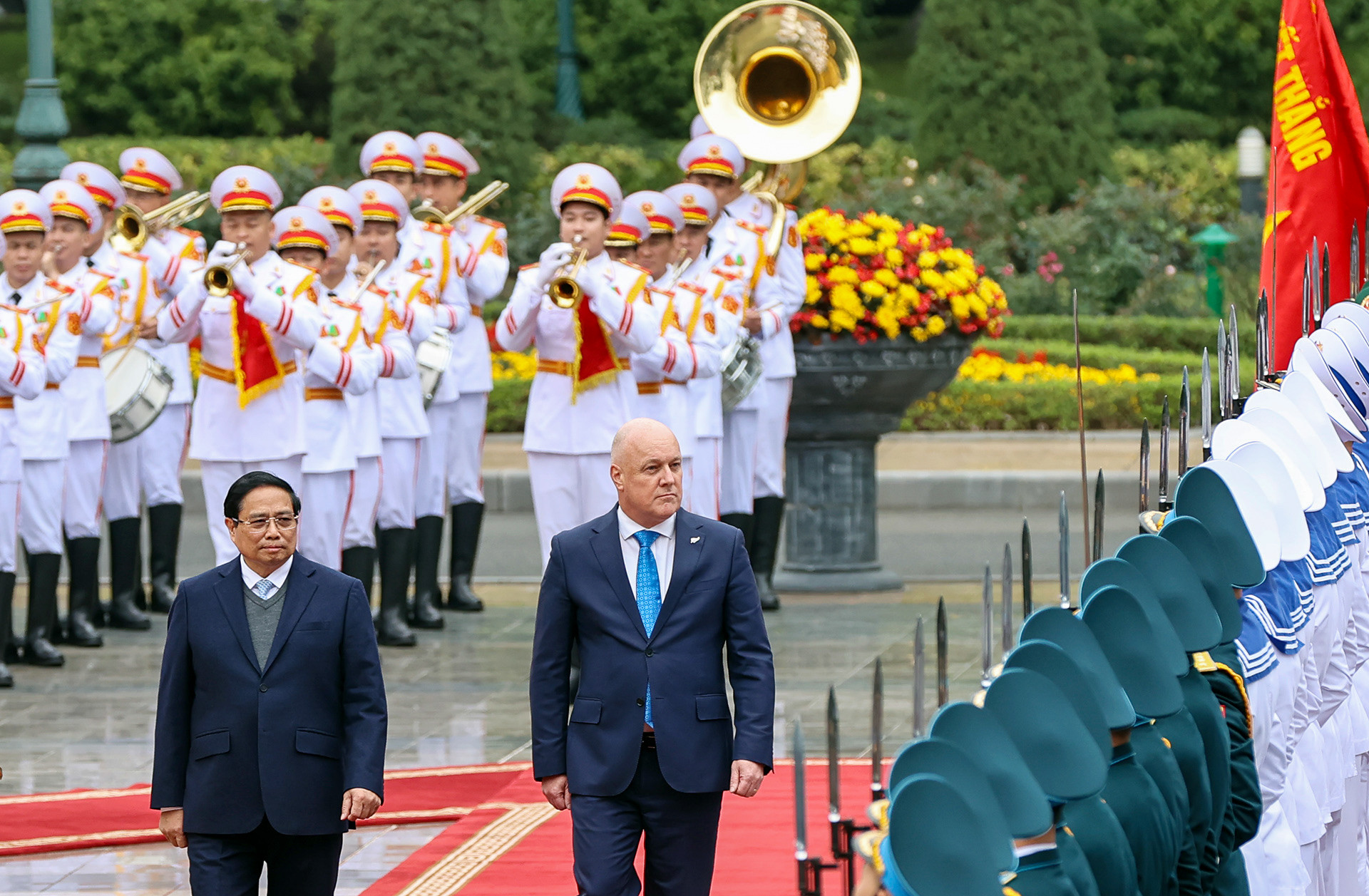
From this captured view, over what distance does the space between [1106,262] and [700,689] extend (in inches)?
707

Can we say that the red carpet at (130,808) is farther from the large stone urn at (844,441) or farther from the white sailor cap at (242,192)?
the large stone urn at (844,441)

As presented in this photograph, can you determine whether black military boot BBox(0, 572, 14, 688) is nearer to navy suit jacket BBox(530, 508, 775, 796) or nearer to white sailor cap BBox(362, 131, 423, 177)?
white sailor cap BBox(362, 131, 423, 177)

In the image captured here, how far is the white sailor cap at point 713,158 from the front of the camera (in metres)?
10.4

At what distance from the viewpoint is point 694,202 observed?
9.83 metres

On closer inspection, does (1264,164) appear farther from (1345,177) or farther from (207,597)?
(207,597)

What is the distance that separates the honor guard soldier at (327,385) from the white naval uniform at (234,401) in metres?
0.08

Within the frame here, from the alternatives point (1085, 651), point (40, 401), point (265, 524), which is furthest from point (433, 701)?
point (1085, 651)

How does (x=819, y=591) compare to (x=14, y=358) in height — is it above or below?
below

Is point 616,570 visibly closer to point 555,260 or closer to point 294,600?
point 294,600

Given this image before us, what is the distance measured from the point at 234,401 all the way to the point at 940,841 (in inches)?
250

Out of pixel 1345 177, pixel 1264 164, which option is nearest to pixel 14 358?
pixel 1345 177

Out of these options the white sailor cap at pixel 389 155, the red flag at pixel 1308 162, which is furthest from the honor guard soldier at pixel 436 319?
the red flag at pixel 1308 162

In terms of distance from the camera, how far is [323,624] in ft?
16.0

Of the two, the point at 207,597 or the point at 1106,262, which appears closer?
the point at 207,597
